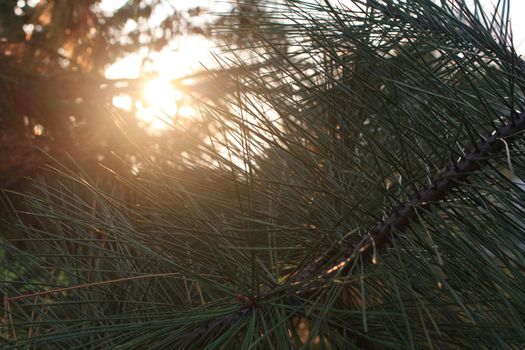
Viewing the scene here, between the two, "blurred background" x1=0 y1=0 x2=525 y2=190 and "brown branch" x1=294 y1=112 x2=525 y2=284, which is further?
"blurred background" x1=0 y1=0 x2=525 y2=190

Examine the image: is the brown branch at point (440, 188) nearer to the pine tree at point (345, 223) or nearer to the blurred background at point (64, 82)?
the pine tree at point (345, 223)

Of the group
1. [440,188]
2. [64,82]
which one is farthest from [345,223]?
[64,82]

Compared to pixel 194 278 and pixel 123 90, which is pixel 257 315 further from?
pixel 123 90

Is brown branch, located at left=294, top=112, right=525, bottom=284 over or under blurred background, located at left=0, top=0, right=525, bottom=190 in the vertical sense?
under

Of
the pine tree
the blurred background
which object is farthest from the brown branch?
the blurred background

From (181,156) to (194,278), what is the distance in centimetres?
18

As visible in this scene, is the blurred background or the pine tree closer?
the pine tree

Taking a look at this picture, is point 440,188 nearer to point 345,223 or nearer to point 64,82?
point 345,223

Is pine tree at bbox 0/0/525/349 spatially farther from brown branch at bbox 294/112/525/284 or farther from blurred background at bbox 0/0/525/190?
blurred background at bbox 0/0/525/190

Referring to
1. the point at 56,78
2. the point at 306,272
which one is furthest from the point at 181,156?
the point at 56,78

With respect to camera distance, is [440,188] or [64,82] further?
[64,82]

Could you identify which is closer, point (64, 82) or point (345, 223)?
point (345, 223)

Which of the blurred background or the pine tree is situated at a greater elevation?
the blurred background

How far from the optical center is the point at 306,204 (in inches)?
22.2
